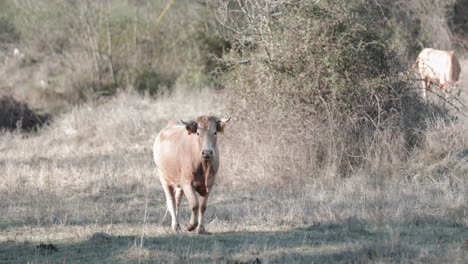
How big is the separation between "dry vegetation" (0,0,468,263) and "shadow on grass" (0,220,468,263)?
A: 0.08 feet

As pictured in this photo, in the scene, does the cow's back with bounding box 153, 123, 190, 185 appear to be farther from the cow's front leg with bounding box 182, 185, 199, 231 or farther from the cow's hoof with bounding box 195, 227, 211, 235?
the cow's hoof with bounding box 195, 227, 211, 235

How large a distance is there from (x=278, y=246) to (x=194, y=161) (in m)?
1.72

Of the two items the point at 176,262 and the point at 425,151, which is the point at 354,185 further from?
the point at 176,262

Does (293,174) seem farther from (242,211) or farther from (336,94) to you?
(242,211)

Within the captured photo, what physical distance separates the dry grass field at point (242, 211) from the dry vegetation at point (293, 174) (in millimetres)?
30

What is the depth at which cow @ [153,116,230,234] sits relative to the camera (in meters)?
8.40

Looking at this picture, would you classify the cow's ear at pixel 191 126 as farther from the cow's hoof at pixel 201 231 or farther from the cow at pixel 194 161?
the cow's hoof at pixel 201 231

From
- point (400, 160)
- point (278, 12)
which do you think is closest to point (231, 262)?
point (400, 160)

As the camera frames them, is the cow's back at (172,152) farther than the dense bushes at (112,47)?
No

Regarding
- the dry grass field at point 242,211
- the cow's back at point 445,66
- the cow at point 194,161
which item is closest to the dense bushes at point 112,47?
the cow's back at point 445,66

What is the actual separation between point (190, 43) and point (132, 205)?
18190 mm

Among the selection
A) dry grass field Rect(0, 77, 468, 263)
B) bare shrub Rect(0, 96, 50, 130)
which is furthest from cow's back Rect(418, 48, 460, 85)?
bare shrub Rect(0, 96, 50, 130)

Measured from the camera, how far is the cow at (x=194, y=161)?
840 cm

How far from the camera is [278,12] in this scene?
14156 millimetres
